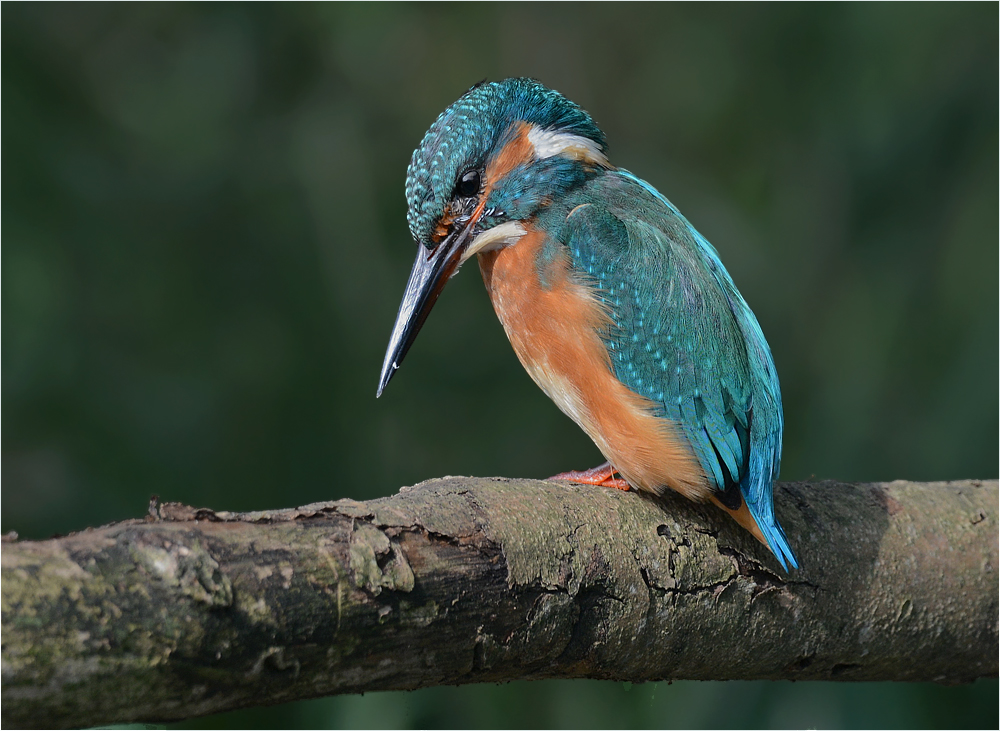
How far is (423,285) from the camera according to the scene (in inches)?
71.3

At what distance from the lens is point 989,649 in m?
1.75

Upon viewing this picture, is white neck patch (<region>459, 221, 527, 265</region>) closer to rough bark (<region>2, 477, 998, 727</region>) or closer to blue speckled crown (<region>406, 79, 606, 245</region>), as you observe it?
blue speckled crown (<region>406, 79, 606, 245</region>)

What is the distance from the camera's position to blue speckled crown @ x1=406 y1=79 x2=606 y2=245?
1.74m

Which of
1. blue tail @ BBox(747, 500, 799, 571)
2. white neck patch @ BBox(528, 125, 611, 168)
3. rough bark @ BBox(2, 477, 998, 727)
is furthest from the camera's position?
white neck patch @ BBox(528, 125, 611, 168)

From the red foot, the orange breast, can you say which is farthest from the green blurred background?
the orange breast

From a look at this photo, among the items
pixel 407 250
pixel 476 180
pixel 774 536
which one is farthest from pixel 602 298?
pixel 407 250

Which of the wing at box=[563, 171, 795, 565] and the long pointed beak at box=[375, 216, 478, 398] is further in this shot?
the long pointed beak at box=[375, 216, 478, 398]

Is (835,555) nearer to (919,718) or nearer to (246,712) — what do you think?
(919,718)

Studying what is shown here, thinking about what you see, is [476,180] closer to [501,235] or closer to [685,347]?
[501,235]

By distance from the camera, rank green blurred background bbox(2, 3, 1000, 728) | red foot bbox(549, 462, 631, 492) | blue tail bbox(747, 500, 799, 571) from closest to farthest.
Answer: blue tail bbox(747, 500, 799, 571) < red foot bbox(549, 462, 631, 492) < green blurred background bbox(2, 3, 1000, 728)

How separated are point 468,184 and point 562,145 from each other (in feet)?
0.75

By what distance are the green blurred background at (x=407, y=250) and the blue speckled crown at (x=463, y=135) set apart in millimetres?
1226

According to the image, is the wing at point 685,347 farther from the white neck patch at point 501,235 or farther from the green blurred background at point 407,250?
the green blurred background at point 407,250

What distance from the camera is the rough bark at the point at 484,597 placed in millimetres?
875
